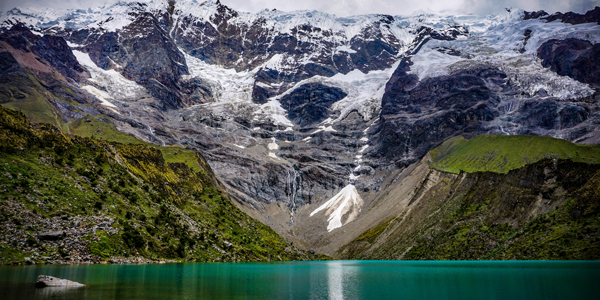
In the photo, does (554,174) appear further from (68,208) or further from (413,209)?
(68,208)

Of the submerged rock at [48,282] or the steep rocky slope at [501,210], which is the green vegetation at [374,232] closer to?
the steep rocky slope at [501,210]

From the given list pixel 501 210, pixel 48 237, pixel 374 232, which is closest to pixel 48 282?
pixel 48 237

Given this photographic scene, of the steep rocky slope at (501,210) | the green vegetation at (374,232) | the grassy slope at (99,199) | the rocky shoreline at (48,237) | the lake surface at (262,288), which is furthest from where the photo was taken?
the green vegetation at (374,232)

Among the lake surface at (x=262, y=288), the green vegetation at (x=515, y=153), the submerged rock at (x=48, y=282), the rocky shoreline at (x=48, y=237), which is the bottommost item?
the lake surface at (x=262, y=288)

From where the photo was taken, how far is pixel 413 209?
570ft

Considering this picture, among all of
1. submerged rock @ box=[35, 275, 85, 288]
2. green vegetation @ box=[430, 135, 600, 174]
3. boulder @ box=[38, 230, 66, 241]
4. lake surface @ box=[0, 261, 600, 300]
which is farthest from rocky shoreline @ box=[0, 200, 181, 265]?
green vegetation @ box=[430, 135, 600, 174]

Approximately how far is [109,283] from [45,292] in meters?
8.08

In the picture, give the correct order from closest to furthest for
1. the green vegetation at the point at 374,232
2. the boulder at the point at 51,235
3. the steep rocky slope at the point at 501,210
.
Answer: the boulder at the point at 51,235
the steep rocky slope at the point at 501,210
the green vegetation at the point at 374,232

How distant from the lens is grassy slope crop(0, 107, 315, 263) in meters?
52.7

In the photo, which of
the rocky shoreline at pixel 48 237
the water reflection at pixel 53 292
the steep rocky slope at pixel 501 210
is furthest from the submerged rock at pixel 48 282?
the steep rocky slope at pixel 501 210

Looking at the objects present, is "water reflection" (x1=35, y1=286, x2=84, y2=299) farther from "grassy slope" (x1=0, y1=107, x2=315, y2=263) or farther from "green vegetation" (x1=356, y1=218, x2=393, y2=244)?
"green vegetation" (x1=356, y1=218, x2=393, y2=244)

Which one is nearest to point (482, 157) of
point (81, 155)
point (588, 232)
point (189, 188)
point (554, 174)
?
point (554, 174)

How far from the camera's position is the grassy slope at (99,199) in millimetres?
52719

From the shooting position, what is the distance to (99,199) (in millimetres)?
66000
